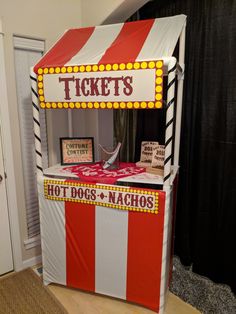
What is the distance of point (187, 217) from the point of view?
7.13 ft

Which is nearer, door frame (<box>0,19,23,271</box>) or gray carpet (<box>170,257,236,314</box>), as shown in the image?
gray carpet (<box>170,257,236,314</box>)

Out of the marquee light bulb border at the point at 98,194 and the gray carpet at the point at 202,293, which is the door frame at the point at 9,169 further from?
the gray carpet at the point at 202,293

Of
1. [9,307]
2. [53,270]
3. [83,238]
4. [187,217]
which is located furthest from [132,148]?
[9,307]

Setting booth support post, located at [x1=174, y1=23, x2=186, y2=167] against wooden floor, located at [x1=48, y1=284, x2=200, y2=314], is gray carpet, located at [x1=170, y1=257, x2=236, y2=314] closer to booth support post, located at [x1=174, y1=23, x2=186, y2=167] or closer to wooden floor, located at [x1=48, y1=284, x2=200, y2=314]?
wooden floor, located at [x1=48, y1=284, x2=200, y2=314]

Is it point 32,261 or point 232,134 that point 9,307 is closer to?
point 32,261

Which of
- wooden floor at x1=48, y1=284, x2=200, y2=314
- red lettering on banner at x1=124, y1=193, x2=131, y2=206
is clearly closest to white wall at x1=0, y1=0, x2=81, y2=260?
wooden floor at x1=48, y1=284, x2=200, y2=314

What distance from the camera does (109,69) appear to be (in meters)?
1.53

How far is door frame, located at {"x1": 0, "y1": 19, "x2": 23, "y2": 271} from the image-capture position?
1977 millimetres

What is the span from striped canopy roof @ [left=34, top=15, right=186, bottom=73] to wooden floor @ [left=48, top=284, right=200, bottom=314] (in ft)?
5.64

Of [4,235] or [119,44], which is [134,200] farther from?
[4,235]

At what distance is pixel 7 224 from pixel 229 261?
73.2 inches

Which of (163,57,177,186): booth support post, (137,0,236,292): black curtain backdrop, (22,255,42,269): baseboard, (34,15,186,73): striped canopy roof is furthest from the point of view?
(22,255,42,269): baseboard

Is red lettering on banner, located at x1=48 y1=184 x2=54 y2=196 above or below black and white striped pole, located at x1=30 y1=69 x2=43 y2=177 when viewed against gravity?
below

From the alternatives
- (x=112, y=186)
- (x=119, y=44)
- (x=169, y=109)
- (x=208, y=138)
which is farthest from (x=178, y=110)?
(x=112, y=186)
